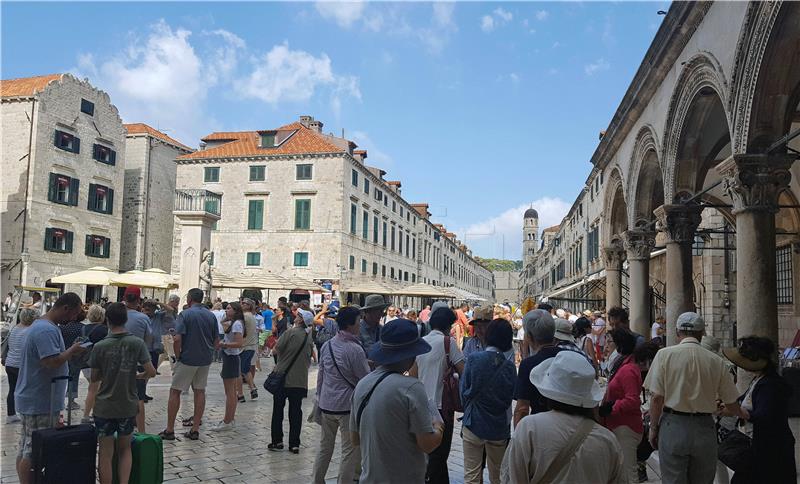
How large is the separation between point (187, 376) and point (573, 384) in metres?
6.53

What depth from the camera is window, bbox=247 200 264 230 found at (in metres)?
38.9

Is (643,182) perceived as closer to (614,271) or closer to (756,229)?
(614,271)

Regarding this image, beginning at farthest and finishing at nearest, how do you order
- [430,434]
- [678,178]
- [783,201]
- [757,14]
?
1. [783,201]
2. [678,178]
3. [757,14]
4. [430,434]

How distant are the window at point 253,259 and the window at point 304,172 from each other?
18.5ft

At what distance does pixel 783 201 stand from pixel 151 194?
37.8m

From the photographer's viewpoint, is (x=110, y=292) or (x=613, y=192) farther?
(x=110, y=292)

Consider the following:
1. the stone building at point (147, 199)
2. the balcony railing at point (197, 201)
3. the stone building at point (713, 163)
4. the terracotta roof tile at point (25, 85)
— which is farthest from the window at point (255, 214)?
the stone building at point (713, 163)

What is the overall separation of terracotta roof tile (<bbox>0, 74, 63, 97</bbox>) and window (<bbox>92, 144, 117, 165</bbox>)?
4378mm

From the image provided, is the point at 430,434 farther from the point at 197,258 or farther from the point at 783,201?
the point at 197,258

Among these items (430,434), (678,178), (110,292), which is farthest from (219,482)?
(110,292)

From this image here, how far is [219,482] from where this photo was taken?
6.08 metres

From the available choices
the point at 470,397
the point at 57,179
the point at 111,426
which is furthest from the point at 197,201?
the point at 470,397

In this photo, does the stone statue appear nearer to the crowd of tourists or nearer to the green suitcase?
the crowd of tourists

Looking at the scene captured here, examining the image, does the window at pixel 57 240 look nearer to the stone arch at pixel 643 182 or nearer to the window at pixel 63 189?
the window at pixel 63 189
